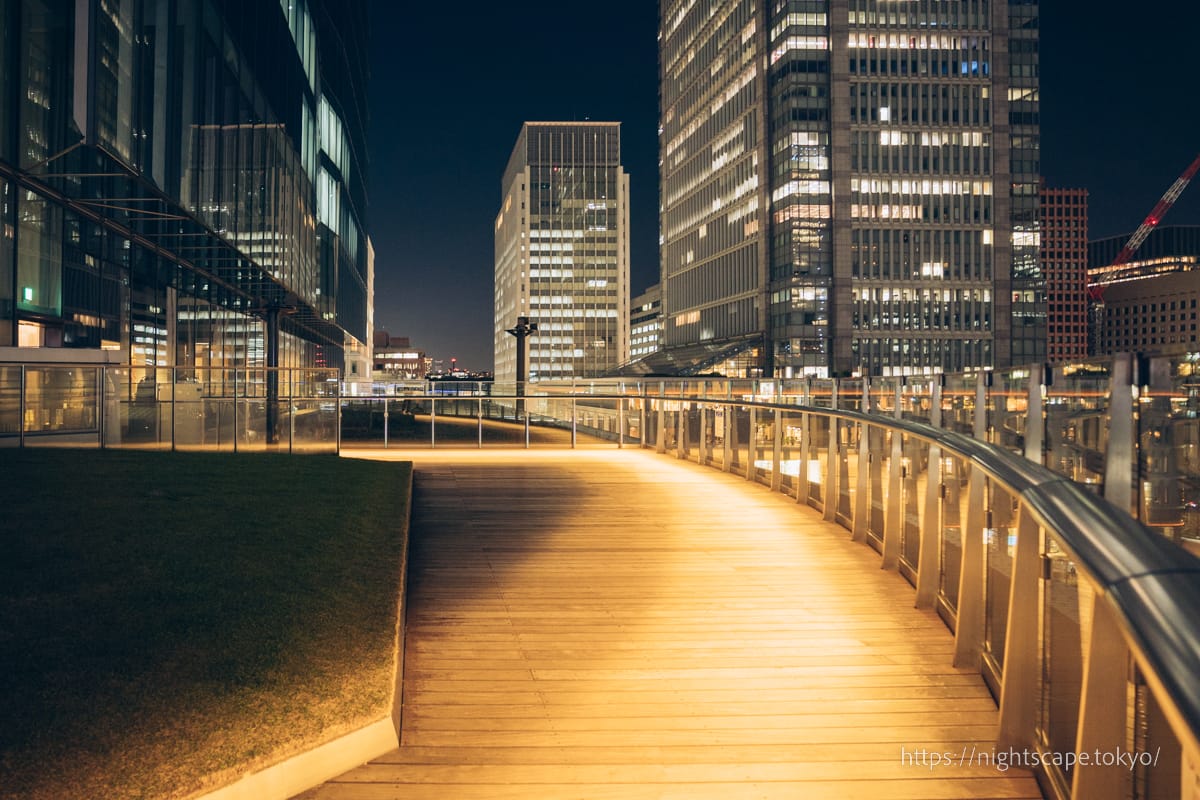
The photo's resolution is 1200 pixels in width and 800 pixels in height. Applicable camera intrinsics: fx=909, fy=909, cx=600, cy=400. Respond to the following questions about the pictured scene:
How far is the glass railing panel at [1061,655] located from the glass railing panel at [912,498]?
2.46 metres

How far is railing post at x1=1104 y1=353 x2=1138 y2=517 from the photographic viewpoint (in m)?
3.09

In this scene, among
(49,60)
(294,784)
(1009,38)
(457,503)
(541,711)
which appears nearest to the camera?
(294,784)

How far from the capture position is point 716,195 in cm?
11319

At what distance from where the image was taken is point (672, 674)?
523 cm

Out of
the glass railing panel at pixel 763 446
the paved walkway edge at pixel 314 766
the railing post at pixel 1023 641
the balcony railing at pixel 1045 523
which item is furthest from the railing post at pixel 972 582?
the glass railing panel at pixel 763 446

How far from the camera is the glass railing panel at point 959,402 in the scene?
6359 millimetres

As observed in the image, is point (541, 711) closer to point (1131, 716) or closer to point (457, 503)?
point (1131, 716)

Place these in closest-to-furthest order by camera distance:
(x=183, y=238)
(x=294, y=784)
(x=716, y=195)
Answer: (x=294, y=784)
(x=183, y=238)
(x=716, y=195)

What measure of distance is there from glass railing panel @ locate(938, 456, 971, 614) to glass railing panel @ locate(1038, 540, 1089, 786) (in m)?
1.51

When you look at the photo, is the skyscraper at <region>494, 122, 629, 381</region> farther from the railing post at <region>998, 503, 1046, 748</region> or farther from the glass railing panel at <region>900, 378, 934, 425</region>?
the railing post at <region>998, 503, 1046, 748</region>

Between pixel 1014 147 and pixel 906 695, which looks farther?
pixel 1014 147

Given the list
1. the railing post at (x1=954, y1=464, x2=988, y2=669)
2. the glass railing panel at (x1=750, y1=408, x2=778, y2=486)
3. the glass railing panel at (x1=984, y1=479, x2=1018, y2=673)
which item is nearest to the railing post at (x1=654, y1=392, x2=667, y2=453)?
the glass railing panel at (x1=750, y1=408, x2=778, y2=486)

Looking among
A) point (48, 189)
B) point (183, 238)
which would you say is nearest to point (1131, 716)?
point (48, 189)

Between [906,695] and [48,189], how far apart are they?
1810 cm
